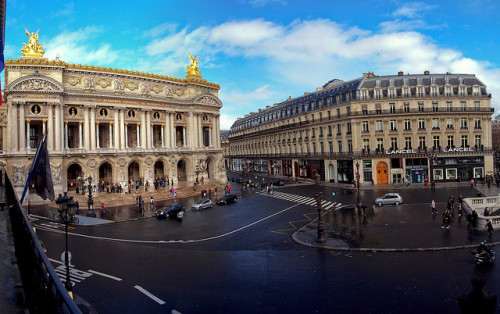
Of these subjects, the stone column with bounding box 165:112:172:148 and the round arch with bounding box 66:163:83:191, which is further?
the stone column with bounding box 165:112:172:148

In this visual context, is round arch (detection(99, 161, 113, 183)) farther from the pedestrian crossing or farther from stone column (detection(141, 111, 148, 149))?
the pedestrian crossing

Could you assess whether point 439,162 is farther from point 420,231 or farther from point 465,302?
point 465,302

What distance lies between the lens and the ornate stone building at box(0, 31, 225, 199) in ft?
147

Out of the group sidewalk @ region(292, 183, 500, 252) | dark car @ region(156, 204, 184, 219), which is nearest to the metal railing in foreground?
sidewalk @ region(292, 183, 500, 252)

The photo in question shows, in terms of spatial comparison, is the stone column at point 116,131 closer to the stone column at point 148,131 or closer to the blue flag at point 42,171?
the stone column at point 148,131

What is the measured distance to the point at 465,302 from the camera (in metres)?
4.95

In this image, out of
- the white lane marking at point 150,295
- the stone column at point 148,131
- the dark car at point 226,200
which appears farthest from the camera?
the stone column at point 148,131

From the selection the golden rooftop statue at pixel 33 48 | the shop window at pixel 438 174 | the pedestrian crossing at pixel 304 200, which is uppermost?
the golden rooftop statue at pixel 33 48

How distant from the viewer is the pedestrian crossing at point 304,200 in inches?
1436

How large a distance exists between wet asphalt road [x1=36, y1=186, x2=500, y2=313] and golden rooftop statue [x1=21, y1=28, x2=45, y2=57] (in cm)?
3306

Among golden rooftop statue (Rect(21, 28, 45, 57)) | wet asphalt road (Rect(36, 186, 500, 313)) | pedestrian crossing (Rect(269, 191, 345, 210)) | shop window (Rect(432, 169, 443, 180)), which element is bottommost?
wet asphalt road (Rect(36, 186, 500, 313))

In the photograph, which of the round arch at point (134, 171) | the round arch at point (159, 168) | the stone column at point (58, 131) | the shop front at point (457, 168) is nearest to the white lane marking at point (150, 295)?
the stone column at point (58, 131)

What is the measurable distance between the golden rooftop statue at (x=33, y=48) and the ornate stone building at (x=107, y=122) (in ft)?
0.40

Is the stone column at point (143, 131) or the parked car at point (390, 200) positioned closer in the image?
the parked car at point (390, 200)
